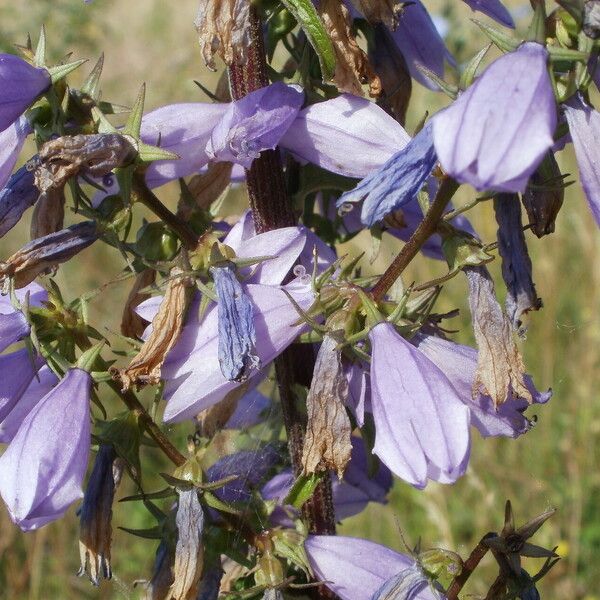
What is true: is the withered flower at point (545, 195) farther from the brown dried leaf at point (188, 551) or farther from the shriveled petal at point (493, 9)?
the brown dried leaf at point (188, 551)

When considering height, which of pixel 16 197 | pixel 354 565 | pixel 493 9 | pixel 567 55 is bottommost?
pixel 354 565

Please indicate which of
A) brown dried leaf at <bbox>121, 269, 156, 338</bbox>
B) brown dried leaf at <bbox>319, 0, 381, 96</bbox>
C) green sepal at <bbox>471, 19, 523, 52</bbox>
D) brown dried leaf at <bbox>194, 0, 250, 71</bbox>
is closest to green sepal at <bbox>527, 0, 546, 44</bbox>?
green sepal at <bbox>471, 19, 523, 52</bbox>

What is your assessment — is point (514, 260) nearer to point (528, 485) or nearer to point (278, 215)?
point (278, 215)

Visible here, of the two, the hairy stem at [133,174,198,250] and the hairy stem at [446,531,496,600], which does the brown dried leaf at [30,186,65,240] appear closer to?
the hairy stem at [133,174,198,250]

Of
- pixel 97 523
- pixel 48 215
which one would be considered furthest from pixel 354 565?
pixel 48 215

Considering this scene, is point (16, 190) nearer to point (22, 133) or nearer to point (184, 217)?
point (22, 133)

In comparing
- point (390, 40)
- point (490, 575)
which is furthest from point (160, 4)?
point (390, 40)

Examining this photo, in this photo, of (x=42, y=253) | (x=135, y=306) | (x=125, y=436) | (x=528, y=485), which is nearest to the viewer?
(x=42, y=253)
